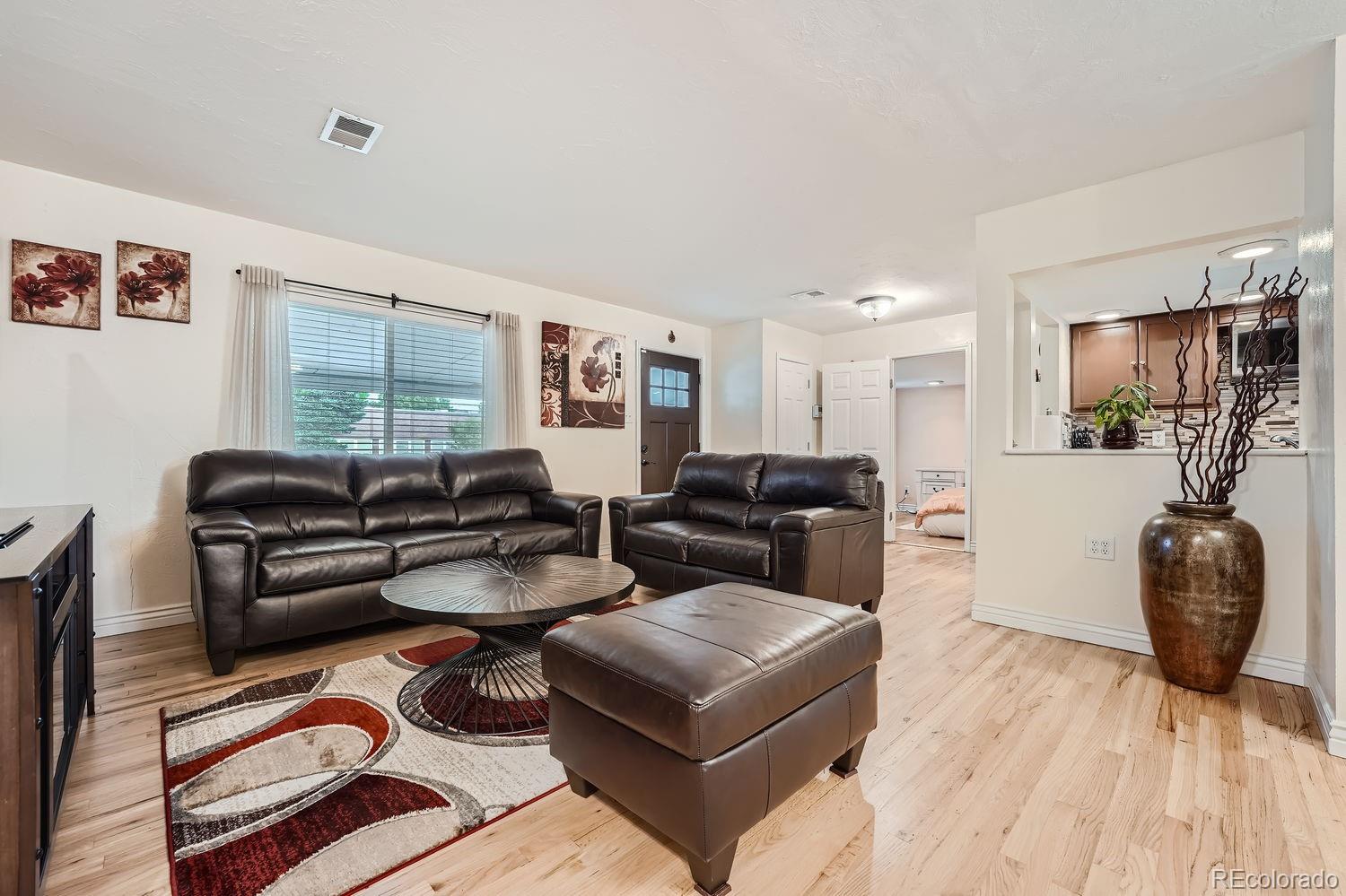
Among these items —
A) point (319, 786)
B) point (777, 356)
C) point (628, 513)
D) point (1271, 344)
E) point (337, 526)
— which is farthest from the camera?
point (777, 356)

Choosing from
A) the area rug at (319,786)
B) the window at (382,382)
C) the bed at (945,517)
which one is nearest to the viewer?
the area rug at (319,786)

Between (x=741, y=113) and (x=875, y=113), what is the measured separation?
564 millimetres

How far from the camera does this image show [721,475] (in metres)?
4.09

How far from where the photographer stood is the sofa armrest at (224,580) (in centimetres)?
248

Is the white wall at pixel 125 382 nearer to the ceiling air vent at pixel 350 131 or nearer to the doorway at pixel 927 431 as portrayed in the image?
the ceiling air vent at pixel 350 131

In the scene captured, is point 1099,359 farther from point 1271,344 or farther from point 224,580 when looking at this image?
point 224,580

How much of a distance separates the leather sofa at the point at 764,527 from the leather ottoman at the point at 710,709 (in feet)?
4.16

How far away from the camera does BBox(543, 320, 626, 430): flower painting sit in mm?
4996

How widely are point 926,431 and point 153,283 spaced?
9349 mm

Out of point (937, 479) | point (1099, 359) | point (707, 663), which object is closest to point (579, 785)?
point (707, 663)

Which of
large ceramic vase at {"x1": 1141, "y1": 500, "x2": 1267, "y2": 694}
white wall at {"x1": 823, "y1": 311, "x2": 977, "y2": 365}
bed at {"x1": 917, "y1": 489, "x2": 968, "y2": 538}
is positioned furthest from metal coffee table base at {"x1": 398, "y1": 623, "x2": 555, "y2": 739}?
white wall at {"x1": 823, "y1": 311, "x2": 977, "y2": 365}

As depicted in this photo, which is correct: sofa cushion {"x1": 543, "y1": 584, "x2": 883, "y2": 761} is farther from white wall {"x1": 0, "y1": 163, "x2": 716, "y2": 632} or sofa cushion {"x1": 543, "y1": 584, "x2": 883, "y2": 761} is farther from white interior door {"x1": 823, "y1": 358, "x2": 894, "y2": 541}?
white interior door {"x1": 823, "y1": 358, "x2": 894, "y2": 541}

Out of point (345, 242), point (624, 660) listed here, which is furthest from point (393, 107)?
point (624, 660)

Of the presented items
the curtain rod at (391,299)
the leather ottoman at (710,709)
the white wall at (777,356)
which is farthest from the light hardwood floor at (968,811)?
the white wall at (777,356)
